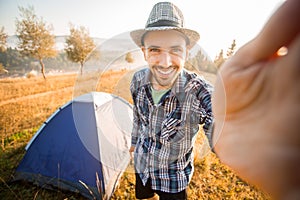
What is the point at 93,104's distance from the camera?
3.11 meters

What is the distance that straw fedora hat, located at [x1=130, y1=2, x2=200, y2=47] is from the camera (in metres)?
1.10

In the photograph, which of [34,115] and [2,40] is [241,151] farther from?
[2,40]

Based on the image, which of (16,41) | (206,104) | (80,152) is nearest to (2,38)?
(16,41)

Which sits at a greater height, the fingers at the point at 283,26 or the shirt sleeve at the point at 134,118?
the fingers at the point at 283,26

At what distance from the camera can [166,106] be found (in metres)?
1.42

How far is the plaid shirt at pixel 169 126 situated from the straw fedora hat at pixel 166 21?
31 cm

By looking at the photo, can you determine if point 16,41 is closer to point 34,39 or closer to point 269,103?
point 34,39

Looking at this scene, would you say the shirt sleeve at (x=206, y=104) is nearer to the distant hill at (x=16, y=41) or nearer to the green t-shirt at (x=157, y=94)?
the green t-shirt at (x=157, y=94)

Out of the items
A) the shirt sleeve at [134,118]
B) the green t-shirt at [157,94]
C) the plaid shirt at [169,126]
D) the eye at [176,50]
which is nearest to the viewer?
the eye at [176,50]

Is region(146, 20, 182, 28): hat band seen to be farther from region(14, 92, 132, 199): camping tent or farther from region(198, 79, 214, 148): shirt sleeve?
region(14, 92, 132, 199): camping tent

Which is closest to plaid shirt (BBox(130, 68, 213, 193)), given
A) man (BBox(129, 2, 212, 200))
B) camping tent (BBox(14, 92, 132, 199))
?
man (BBox(129, 2, 212, 200))

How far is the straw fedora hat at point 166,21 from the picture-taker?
3.61 feet

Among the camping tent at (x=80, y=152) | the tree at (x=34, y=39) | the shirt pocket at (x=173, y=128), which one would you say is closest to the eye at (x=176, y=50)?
the shirt pocket at (x=173, y=128)

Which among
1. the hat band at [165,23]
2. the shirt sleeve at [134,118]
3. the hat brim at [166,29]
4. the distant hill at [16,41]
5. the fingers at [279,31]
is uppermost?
the distant hill at [16,41]
